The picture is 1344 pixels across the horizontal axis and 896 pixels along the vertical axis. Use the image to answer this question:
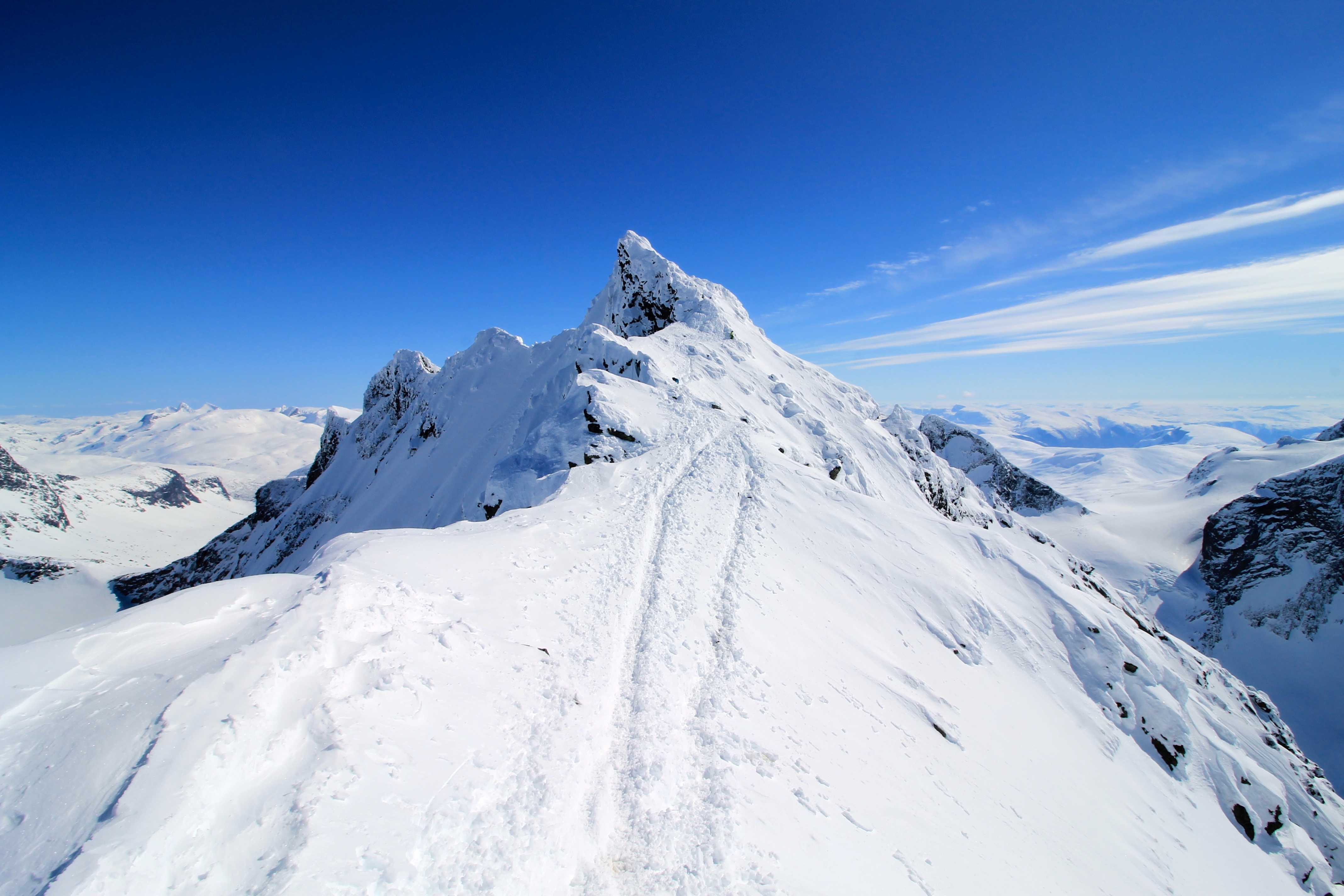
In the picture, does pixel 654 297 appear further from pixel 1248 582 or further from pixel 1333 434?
pixel 1333 434

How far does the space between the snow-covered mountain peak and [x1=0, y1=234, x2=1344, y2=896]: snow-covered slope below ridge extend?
2113cm

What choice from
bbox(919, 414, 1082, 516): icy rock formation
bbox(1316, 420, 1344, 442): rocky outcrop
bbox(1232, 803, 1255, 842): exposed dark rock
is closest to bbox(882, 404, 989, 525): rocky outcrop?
bbox(1232, 803, 1255, 842): exposed dark rock

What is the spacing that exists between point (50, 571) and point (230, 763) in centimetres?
11666

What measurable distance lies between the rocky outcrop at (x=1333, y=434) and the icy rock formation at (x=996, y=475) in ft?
129

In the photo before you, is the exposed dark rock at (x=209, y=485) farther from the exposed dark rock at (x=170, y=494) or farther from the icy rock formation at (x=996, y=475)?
the icy rock formation at (x=996, y=475)

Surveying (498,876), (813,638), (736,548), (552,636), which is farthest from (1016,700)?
(498,876)

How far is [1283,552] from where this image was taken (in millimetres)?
58969

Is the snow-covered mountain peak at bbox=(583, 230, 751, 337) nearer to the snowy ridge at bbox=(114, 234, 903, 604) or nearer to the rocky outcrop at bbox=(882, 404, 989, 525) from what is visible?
the snowy ridge at bbox=(114, 234, 903, 604)

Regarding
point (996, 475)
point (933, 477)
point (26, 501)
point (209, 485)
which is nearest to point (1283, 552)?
point (996, 475)

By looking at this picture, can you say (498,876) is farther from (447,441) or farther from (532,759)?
(447,441)

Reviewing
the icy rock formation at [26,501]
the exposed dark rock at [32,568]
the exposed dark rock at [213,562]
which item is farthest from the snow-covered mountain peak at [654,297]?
the icy rock formation at [26,501]

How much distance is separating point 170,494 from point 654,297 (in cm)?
18614

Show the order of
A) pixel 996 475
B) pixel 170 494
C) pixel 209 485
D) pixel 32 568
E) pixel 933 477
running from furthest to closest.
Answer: pixel 209 485 → pixel 170 494 → pixel 996 475 → pixel 32 568 → pixel 933 477

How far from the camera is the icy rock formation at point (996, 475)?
9288 centimetres
